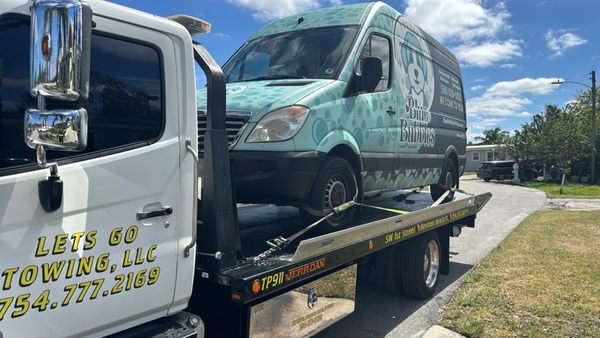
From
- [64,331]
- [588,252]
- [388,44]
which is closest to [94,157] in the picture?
[64,331]

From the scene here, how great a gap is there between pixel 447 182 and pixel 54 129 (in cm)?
675

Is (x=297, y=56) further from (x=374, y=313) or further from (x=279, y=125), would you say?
(x=374, y=313)

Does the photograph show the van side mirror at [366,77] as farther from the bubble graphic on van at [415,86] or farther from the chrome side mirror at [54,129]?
the chrome side mirror at [54,129]

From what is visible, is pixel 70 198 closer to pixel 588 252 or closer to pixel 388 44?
pixel 388 44

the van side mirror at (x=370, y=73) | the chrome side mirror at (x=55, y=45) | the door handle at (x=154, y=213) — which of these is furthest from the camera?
the van side mirror at (x=370, y=73)

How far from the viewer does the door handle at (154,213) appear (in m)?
2.46

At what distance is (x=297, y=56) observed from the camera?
487 centimetres

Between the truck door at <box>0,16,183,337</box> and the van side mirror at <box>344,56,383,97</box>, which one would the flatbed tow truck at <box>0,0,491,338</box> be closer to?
the truck door at <box>0,16,183,337</box>

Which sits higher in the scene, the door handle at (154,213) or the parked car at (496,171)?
the door handle at (154,213)

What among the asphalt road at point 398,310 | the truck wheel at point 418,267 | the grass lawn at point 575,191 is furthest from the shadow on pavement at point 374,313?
the grass lawn at point 575,191

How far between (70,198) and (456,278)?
19.7 ft

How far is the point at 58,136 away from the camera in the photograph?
1.73 meters

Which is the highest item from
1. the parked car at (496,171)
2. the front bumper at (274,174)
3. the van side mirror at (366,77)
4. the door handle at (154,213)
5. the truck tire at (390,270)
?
the van side mirror at (366,77)

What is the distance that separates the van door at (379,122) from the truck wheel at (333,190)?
40cm
